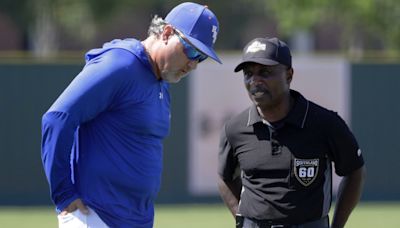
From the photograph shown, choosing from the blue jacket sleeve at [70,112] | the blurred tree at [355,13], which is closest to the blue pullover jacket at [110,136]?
the blue jacket sleeve at [70,112]

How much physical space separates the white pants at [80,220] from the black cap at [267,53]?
113 cm

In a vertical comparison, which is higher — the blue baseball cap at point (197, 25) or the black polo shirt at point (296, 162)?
the blue baseball cap at point (197, 25)

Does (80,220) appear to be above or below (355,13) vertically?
below

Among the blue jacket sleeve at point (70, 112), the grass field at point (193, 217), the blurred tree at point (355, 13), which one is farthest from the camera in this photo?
the blurred tree at point (355, 13)

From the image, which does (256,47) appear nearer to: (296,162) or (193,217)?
(296,162)

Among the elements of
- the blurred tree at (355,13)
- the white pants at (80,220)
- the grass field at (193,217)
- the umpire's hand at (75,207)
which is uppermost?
the blurred tree at (355,13)

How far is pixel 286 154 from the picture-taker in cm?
523

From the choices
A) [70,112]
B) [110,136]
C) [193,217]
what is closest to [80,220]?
[110,136]

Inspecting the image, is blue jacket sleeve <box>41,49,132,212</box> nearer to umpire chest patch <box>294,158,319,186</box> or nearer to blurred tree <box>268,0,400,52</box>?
umpire chest patch <box>294,158,319,186</box>

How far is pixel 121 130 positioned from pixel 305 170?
1002mm

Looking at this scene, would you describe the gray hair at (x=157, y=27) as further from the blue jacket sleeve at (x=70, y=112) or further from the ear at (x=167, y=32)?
the blue jacket sleeve at (x=70, y=112)

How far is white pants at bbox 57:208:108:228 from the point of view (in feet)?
Answer: 16.1

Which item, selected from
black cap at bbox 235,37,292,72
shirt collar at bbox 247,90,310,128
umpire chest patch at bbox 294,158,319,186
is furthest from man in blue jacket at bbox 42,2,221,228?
umpire chest patch at bbox 294,158,319,186

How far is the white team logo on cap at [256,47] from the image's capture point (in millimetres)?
5199
